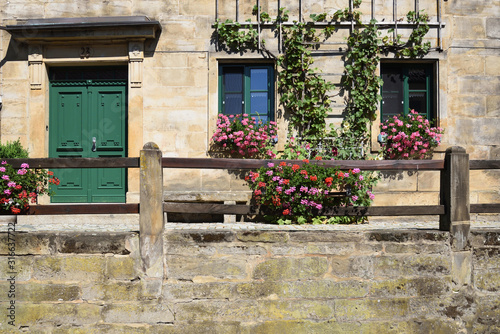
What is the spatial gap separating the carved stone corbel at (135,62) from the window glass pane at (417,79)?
4.65 m

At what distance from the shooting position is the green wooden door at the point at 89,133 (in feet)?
24.1

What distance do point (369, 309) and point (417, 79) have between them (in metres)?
4.76

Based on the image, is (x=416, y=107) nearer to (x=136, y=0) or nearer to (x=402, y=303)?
(x=402, y=303)

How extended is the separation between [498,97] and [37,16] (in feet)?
25.9

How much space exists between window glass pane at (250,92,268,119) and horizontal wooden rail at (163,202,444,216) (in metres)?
3.26

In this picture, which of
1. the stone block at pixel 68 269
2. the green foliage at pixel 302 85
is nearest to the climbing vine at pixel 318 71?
the green foliage at pixel 302 85

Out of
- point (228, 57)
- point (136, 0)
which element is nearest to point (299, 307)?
point (228, 57)

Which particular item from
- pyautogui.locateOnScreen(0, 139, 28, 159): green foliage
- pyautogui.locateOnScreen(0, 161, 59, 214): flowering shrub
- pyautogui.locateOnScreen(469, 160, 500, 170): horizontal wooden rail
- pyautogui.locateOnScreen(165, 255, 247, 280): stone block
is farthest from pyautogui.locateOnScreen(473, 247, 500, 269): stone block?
pyautogui.locateOnScreen(0, 139, 28, 159): green foliage

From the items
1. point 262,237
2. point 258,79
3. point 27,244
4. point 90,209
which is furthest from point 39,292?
point 258,79

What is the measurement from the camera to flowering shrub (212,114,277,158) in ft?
22.3

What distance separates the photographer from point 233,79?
741 cm

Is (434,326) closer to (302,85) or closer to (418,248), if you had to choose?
(418,248)

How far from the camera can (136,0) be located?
23.5 ft

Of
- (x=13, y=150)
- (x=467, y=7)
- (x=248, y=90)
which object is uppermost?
(x=467, y=7)
